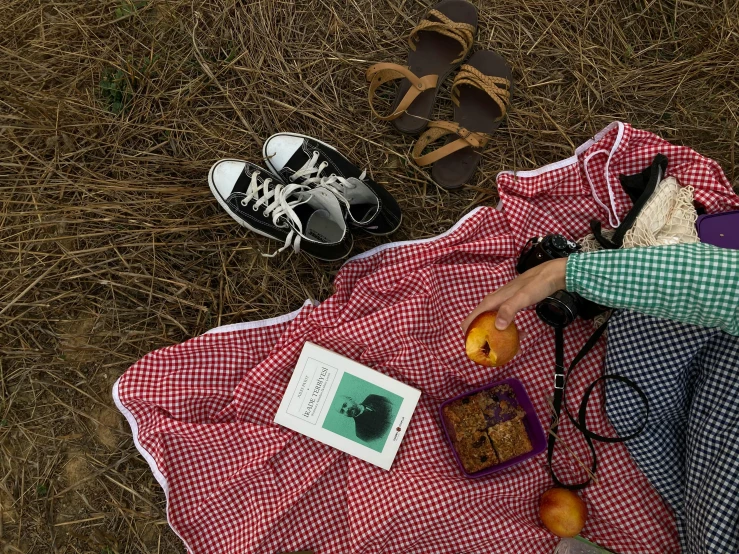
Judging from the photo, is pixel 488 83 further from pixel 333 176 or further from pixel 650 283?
pixel 650 283

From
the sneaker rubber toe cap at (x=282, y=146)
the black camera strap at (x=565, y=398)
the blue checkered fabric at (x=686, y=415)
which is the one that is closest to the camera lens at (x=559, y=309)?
the black camera strap at (x=565, y=398)

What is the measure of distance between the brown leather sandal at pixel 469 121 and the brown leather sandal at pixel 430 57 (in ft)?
0.21

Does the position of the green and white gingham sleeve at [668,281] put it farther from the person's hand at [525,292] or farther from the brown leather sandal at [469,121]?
the brown leather sandal at [469,121]

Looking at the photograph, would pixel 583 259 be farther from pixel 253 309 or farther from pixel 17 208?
pixel 17 208

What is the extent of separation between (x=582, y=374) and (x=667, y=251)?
68 cm

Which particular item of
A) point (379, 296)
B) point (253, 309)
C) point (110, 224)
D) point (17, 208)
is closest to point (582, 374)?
point (379, 296)

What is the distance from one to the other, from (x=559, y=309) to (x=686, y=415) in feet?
2.08

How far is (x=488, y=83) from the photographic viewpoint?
213cm

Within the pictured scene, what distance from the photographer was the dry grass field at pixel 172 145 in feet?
6.77

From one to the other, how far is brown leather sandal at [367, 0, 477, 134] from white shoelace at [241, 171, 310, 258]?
0.49m

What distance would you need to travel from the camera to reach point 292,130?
2.19 m

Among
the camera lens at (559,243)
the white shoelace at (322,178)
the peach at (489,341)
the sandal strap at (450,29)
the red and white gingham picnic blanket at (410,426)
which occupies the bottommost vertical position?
the red and white gingham picnic blanket at (410,426)

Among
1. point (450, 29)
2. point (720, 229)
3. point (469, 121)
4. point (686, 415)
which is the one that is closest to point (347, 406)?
point (686, 415)

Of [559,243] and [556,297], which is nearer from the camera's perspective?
[556,297]
